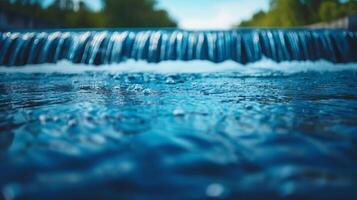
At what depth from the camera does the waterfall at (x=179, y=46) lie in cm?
854

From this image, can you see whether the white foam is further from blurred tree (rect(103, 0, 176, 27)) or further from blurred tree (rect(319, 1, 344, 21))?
blurred tree (rect(103, 0, 176, 27))

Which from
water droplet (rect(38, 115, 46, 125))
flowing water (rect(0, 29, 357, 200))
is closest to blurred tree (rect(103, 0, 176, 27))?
flowing water (rect(0, 29, 357, 200))

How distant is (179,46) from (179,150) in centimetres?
724

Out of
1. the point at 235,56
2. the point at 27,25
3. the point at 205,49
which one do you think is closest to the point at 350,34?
the point at 235,56

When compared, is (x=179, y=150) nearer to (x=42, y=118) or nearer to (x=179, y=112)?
(x=179, y=112)

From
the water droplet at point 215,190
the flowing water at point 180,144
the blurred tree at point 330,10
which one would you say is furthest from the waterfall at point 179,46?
the blurred tree at point 330,10

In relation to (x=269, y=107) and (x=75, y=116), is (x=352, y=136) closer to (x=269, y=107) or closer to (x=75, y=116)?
(x=269, y=107)

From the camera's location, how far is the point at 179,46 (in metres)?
8.80

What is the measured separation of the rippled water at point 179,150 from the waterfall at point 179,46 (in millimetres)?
5573

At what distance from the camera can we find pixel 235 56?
8.51m

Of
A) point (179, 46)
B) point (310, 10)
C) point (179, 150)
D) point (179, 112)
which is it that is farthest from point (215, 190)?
point (310, 10)

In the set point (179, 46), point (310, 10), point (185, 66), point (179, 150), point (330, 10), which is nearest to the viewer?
point (179, 150)

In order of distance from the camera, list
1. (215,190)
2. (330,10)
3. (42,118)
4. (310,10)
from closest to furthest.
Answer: (215,190) < (42,118) < (330,10) < (310,10)

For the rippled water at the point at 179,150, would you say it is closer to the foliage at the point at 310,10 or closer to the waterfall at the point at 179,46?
the waterfall at the point at 179,46
